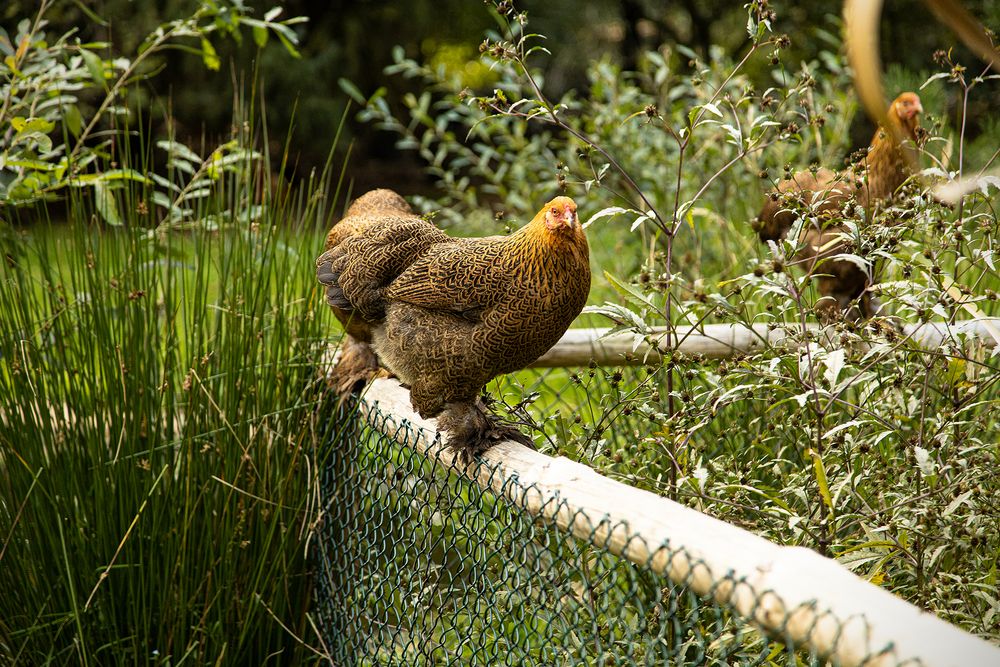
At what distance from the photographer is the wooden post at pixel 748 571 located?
42.3 inches

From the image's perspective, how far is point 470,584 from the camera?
2.18m

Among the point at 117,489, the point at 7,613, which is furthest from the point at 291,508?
the point at 7,613

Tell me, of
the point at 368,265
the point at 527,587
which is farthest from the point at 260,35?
the point at 527,587

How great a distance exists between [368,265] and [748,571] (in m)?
1.30

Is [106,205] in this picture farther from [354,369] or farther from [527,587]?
[527,587]

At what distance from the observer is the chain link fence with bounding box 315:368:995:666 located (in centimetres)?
132

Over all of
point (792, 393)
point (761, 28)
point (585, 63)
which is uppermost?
point (761, 28)

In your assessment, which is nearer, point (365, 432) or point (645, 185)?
point (365, 432)

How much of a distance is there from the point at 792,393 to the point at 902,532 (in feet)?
1.23

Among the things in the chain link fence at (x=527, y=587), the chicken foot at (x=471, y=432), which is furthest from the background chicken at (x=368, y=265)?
the chicken foot at (x=471, y=432)

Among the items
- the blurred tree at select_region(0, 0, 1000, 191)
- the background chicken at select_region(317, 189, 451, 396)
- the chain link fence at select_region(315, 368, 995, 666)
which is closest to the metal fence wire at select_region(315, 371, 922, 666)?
the chain link fence at select_region(315, 368, 995, 666)

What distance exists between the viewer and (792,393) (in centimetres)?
211

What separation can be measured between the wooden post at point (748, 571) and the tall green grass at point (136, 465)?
0.77 metres

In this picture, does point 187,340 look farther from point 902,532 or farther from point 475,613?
point 902,532
